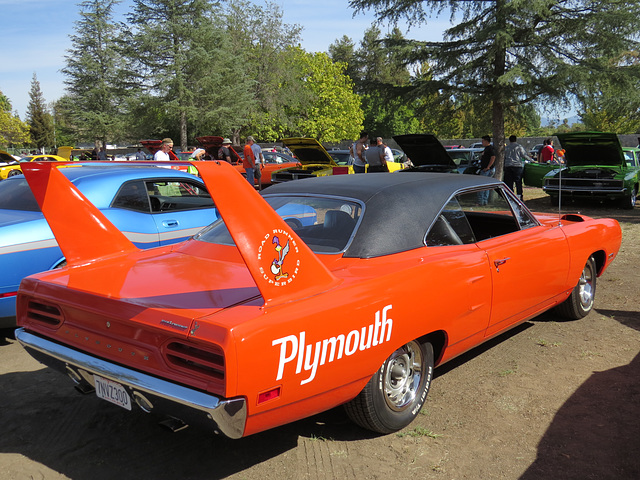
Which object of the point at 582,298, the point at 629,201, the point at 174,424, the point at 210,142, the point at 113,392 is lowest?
the point at 629,201

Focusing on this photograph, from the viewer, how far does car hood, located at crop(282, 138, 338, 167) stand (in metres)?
15.0

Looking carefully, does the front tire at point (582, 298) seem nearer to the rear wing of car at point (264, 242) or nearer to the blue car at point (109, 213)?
the rear wing of car at point (264, 242)

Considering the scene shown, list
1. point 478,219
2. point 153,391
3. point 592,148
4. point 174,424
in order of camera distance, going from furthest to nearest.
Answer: point 592,148, point 478,219, point 174,424, point 153,391

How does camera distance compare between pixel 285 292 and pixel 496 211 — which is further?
pixel 496 211

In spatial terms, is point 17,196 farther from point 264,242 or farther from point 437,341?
point 437,341

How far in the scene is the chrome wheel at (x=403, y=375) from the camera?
10.5 ft

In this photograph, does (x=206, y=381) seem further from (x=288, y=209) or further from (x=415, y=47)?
(x=415, y=47)

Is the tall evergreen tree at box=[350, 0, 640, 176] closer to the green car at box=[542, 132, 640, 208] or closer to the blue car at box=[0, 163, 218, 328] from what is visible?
the green car at box=[542, 132, 640, 208]

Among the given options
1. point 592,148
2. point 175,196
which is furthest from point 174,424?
point 592,148

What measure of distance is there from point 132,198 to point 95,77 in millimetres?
45430

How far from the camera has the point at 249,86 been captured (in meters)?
41.0

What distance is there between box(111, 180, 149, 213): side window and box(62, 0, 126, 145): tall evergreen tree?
1616 inches

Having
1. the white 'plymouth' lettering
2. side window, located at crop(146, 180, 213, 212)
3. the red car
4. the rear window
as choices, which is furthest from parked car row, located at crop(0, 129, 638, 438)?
the red car

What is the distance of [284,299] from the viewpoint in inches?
106
